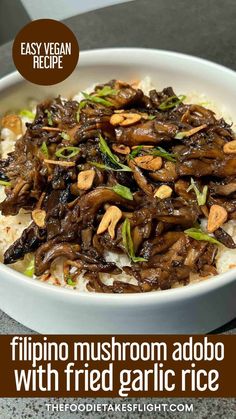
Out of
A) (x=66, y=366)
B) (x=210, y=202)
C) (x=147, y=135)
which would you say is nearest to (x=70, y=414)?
(x=66, y=366)

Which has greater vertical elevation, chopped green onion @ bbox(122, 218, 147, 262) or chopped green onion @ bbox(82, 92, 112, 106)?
chopped green onion @ bbox(82, 92, 112, 106)

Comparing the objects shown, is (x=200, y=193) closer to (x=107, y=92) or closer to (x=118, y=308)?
(x=118, y=308)

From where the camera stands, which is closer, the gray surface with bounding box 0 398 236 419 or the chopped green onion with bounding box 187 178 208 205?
the gray surface with bounding box 0 398 236 419

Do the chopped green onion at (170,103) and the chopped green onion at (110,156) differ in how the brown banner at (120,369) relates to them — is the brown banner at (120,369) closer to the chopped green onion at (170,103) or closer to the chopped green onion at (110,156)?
the chopped green onion at (110,156)

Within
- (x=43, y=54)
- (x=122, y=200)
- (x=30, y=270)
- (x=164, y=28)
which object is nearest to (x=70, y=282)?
(x=30, y=270)

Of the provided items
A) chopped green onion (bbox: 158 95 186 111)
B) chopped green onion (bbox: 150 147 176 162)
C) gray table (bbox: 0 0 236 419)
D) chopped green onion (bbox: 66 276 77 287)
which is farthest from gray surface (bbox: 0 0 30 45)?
chopped green onion (bbox: 66 276 77 287)

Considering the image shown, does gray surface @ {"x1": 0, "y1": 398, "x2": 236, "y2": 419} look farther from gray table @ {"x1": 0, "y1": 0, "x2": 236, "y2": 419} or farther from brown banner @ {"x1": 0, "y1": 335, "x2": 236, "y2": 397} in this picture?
gray table @ {"x1": 0, "y1": 0, "x2": 236, "y2": 419}

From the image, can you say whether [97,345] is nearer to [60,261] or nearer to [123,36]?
[60,261]
